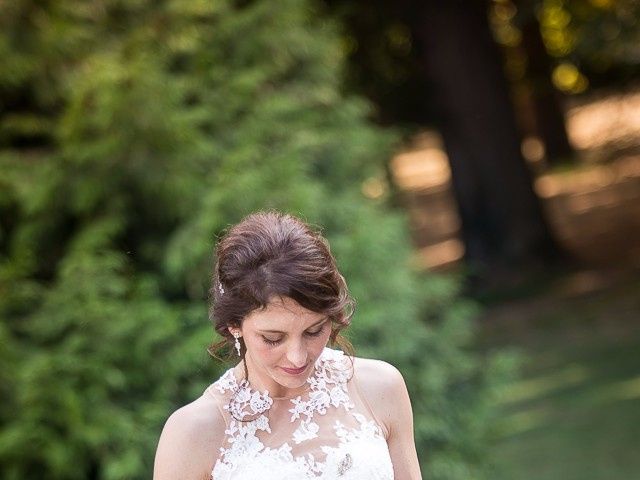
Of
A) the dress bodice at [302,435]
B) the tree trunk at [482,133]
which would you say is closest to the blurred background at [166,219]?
the dress bodice at [302,435]

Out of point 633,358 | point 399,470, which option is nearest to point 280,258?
point 399,470

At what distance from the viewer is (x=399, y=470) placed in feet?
10.3

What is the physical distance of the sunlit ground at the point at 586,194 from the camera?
15859 millimetres

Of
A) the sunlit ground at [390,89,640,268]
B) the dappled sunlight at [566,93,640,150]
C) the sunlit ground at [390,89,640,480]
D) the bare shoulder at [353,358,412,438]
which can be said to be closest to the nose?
the bare shoulder at [353,358,412,438]

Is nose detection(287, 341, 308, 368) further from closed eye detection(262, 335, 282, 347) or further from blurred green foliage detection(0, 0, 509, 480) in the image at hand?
blurred green foliage detection(0, 0, 509, 480)

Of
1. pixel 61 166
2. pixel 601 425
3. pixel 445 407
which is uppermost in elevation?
pixel 61 166

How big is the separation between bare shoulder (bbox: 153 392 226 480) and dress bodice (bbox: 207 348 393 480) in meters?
0.03

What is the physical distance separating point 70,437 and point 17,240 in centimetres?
107

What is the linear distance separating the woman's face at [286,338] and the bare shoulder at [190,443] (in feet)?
0.60

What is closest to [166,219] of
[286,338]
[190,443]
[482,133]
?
[190,443]

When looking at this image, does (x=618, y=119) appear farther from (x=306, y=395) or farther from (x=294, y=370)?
(x=294, y=370)

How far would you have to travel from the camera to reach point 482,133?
17672 mm

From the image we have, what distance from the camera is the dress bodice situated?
3.01m

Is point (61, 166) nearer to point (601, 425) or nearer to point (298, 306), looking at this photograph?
point (298, 306)
